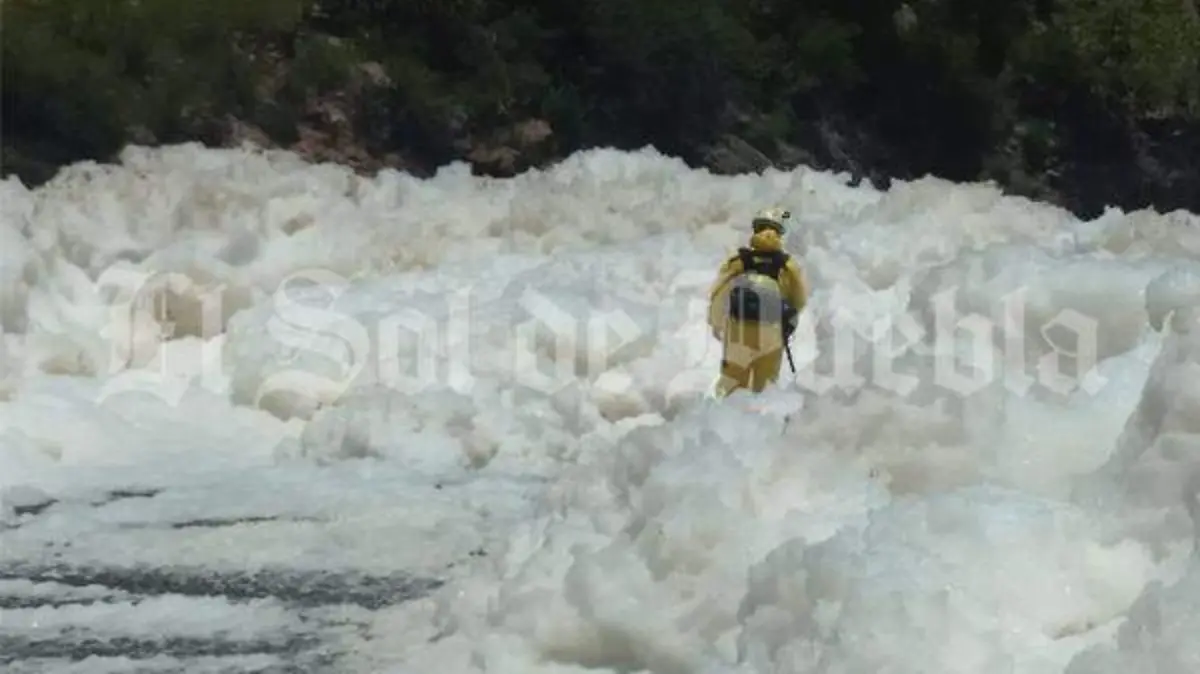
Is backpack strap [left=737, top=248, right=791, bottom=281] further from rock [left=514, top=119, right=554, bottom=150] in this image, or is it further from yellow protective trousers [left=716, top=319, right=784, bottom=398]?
rock [left=514, top=119, right=554, bottom=150]

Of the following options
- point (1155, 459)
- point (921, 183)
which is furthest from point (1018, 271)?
point (921, 183)

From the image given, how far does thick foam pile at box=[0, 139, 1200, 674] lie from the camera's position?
3.09 m

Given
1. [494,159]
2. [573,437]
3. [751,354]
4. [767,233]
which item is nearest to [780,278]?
[767,233]

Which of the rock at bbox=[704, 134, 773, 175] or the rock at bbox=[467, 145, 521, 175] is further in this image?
the rock at bbox=[467, 145, 521, 175]

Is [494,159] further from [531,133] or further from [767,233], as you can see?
[767,233]

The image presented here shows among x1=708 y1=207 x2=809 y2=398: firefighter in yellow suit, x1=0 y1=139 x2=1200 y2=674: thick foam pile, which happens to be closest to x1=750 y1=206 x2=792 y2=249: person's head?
x1=708 y1=207 x2=809 y2=398: firefighter in yellow suit

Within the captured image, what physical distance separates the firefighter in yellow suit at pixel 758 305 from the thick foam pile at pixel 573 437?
23 cm

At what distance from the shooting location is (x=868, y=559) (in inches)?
119

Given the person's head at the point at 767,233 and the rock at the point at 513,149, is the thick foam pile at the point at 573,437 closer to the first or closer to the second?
the person's head at the point at 767,233

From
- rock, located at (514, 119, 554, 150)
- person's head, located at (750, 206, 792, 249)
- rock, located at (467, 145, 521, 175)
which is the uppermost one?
rock, located at (514, 119, 554, 150)

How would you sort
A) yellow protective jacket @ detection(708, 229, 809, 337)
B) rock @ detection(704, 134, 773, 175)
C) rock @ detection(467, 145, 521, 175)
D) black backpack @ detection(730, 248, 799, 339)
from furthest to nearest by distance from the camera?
rock @ detection(467, 145, 521, 175), rock @ detection(704, 134, 773, 175), yellow protective jacket @ detection(708, 229, 809, 337), black backpack @ detection(730, 248, 799, 339)

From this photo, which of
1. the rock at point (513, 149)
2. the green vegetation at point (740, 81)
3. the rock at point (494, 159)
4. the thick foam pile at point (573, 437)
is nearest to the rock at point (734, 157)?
the green vegetation at point (740, 81)

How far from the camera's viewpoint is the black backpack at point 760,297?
17.6 feet

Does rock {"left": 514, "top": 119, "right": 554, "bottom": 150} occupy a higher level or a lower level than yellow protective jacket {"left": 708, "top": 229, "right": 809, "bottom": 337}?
higher
